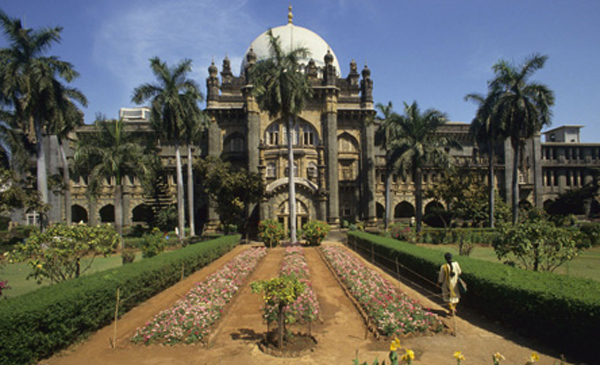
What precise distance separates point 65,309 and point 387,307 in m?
8.76

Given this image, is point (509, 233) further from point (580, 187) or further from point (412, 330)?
point (580, 187)

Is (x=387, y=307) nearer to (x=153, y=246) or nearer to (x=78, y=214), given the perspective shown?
(x=153, y=246)

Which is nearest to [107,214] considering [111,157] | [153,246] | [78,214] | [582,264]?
[78,214]

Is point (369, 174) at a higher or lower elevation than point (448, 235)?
higher

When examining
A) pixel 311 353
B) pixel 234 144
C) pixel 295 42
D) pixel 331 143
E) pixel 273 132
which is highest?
pixel 295 42

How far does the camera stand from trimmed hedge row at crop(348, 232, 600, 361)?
773cm

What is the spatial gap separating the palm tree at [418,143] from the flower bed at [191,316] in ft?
72.3

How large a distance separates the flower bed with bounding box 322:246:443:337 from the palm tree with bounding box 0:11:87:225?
25354 mm

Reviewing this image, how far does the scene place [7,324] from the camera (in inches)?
289

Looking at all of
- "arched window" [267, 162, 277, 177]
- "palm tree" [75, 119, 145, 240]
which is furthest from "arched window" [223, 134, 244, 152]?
"palm tree" [75, 119, 145, 240]

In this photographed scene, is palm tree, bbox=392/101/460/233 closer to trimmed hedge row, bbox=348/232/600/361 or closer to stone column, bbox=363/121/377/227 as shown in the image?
stone column, bbox=363/121/377/227

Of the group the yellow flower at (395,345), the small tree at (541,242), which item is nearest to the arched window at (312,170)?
the small tree at (541,242)

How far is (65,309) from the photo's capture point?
884 centimetres

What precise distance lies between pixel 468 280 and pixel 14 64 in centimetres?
3247
